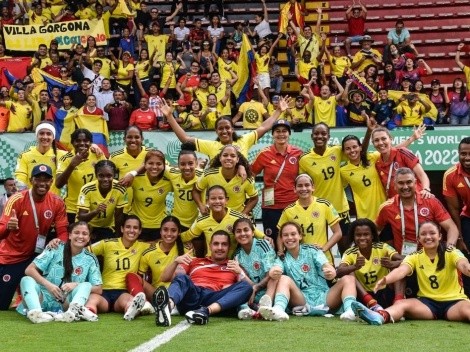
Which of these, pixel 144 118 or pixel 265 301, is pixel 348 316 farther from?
pixel 144 118

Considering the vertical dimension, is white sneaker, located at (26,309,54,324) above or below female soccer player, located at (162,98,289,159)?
below

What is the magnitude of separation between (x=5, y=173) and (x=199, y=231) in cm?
622

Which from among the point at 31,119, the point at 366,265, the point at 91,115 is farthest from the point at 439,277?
the point at 31,119

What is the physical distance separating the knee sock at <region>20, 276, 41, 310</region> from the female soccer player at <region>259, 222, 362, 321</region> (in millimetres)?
2277

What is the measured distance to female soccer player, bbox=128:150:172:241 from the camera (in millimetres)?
9812

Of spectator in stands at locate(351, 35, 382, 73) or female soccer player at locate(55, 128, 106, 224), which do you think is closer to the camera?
female soccer player at locate(55, 128, 106, 224)

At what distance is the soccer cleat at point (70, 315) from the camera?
8.13 metres

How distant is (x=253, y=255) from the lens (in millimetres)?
9172

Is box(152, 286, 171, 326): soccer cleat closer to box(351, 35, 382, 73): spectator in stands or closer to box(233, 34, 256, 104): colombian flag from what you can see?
box(233, 34, 256, 104): colombian flag

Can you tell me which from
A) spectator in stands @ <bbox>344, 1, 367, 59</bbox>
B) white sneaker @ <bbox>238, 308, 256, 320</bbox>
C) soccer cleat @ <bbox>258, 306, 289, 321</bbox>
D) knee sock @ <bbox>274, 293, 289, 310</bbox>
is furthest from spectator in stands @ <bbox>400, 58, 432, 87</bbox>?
soccer cleat @ <bbox>258, 306, 289, 321</bbox>

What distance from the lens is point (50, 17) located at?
20234 mm

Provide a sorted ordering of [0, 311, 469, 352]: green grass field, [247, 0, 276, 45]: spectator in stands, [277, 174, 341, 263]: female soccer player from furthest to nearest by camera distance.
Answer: [247, 0, 276, 45]: spectator in stands → [277, 174, 341, 263]: female soccer player → [0, 311, 469, 352]: green grass field

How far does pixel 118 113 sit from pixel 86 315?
7607 millimetres

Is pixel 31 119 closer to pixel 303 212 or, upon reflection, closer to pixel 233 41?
pixel 233 41
